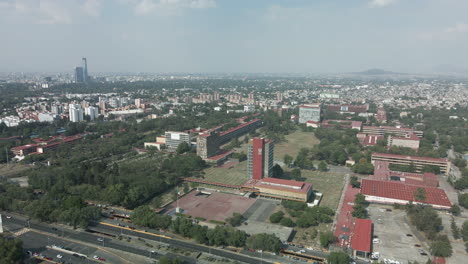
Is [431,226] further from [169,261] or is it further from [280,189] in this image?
[169,261]

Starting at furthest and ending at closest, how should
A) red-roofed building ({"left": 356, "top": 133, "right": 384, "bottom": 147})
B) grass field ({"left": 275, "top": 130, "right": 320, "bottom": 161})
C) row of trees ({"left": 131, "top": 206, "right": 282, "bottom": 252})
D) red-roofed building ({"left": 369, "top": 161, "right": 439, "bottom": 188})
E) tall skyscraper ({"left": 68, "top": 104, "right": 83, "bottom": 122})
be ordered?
tall skyscraper ({"left": 68, "top": 104, "right": 83, "bottom": 122}) → red-roofed building ({"left": 356, "top": 133, "right": 384, "bottom": 147}) → grass field ({"left": 275, "top": 130, "right": 320, "bottom": 161}) → red-roofed building ({"left": 369, "top": 161, "right": 439, "bottom": 188}) → row of trees ({"left": 131, "top": 206, "right": 282, "bottom": 252})

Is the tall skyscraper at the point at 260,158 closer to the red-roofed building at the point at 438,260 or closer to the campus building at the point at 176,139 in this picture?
the red-roofed building at the point at 438,260

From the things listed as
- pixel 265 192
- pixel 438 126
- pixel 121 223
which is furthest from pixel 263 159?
pixel 438 126

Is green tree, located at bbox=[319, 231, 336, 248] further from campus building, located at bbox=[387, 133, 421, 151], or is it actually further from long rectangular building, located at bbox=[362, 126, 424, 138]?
long rectangular building, located at bbox=[362, 126, 424, 138]

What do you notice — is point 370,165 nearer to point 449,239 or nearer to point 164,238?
point 449,239

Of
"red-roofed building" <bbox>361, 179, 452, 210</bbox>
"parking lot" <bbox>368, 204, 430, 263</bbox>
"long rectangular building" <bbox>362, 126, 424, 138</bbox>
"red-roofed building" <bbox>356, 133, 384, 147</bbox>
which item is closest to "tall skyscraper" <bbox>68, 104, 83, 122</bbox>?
"red-roofed building" <bbox>356, 133, 384, 147</bbox>

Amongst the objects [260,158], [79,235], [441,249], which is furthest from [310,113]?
[79,235]
